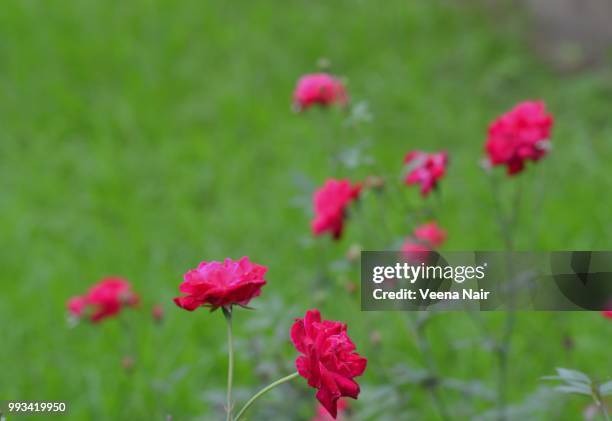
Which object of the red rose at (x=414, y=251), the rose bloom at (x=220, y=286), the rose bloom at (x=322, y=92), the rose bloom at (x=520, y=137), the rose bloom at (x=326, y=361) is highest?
the rose bloom at (x=322, y=92)

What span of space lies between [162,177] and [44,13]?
144 centimetres

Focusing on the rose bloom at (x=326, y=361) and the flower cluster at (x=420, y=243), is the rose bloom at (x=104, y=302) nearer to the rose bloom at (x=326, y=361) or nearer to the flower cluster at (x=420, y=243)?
the flower cluster at (x=420, y=243)

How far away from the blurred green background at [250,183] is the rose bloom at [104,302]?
17 cm

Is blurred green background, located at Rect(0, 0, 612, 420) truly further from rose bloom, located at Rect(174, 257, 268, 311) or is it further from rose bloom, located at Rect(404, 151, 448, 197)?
rose bloom, located at Rect(174, 257, 268, 311)

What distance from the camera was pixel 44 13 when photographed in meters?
4.05

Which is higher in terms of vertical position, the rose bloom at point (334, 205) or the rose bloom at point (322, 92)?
the rose bloom at point (322, 92)

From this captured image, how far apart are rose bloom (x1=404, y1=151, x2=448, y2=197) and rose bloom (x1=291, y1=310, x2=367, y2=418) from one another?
664 millimetres

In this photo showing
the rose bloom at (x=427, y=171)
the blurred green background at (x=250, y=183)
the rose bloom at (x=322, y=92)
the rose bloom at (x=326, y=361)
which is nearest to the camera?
the rose bloom at (x=326, y=361)

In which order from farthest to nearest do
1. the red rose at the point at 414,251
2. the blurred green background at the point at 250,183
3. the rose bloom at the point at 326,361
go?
the blurred green background at the point at 250,183
the red rose at the point at 414,251
the rose bloom at the point at 326,361

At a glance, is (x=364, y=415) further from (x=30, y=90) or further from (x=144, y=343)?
(x=30, y=90)

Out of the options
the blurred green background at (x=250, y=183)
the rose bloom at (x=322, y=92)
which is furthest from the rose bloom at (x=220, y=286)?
the rose bloom at (x=322, y=92)

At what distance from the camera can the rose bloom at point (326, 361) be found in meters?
0.61

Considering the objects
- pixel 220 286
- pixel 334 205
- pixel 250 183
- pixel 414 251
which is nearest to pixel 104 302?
pixel 334 205

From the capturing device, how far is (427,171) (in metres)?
1.28
